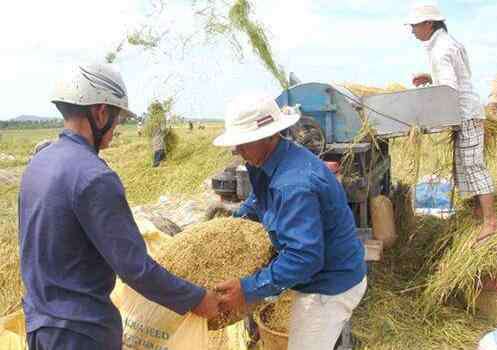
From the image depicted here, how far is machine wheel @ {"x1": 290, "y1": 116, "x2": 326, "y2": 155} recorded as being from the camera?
5.21 m

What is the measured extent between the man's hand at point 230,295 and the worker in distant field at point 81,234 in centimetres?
31

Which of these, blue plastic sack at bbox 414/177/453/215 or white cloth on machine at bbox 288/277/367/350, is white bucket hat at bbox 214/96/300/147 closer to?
white cloth on machine at bbox 288/277/367/350

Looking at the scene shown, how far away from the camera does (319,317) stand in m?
2.88

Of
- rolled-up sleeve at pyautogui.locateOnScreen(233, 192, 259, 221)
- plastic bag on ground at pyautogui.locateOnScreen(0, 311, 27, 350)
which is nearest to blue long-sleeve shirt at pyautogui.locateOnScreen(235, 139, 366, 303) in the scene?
rolled-up sleeve at pyautogui.locateOnScreen(233, 192, 259, 221)

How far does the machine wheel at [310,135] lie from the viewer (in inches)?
205

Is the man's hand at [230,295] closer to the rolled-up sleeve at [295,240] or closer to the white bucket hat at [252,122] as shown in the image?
the rolled-up sleeve at [295,240]

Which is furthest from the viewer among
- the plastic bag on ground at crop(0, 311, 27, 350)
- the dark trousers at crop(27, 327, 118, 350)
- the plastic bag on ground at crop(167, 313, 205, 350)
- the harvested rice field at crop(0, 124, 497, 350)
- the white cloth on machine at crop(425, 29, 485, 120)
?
the white cloth on machine at crop(425, 29, 485, 120)

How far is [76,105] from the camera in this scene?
2.34 meters

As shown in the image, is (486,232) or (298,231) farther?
(486,232)

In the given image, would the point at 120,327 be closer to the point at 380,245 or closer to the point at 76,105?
the point at 76,105

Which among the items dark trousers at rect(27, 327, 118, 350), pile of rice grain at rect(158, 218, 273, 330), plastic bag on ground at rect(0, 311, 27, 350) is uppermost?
pile of rice grain at rect(158, 218, 273, 330)

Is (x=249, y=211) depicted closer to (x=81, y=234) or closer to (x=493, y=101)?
(x=81, y=234)

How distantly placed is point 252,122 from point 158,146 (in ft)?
29.7

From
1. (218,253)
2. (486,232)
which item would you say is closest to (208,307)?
(218,253)
